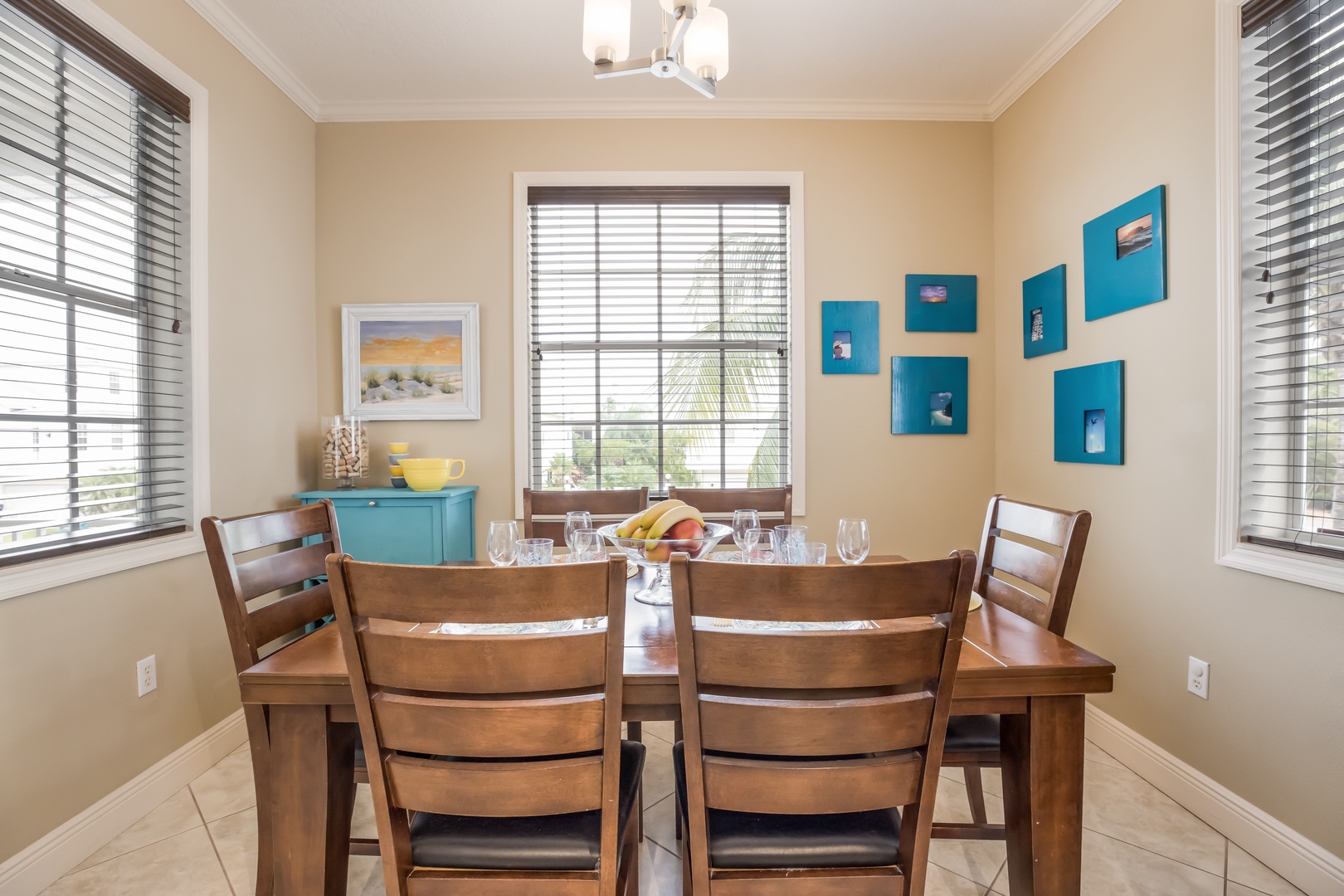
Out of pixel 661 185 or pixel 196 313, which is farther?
pixel 661 185

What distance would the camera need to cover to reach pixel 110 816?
1802 millimetres

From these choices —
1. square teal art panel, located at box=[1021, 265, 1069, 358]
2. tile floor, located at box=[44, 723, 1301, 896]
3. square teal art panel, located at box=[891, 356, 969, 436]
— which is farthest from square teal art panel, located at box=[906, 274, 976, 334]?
tile floor, located at box=[44, 723, 1301, 896]

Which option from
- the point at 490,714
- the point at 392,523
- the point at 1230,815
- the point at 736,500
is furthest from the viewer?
the point at 392,523

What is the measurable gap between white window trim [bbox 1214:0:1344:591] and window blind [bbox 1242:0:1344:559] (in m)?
0.02

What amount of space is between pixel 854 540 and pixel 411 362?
2371 millimetres

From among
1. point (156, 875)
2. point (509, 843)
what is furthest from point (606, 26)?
point (156, 875)

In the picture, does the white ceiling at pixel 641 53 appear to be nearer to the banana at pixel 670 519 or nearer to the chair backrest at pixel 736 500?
the chair backrest at pixel 736 500

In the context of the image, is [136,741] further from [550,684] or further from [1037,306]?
[1037,306]

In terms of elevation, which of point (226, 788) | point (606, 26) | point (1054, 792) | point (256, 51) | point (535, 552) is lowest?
point (226, 788)

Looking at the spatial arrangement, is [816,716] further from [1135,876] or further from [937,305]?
[937,305]

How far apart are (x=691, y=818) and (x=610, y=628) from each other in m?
0.35

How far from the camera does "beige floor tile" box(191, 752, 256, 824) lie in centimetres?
195

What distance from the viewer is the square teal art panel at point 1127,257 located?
2.06 meters

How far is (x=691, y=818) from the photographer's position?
0.97m
